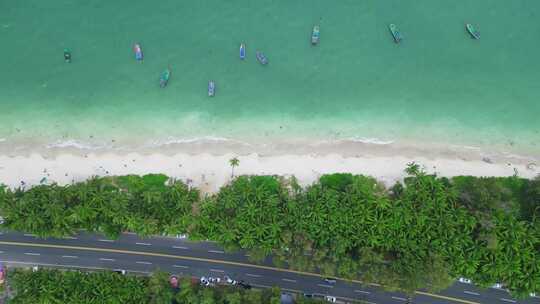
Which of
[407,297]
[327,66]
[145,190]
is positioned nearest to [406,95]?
[327,66]

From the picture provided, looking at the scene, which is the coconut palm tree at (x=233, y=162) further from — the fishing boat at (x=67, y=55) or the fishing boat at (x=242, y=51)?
the fishing boat at (x=67, y=55)

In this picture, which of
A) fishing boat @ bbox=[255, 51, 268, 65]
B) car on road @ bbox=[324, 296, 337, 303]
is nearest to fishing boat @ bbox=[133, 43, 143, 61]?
A: fishing boat @ bbox=[255, 51, 268, 65]

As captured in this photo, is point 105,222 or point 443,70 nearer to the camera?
point 105,222

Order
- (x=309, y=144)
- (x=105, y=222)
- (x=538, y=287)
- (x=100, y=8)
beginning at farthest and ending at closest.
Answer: (x=100, y=8), (x=309, y=144), (x=105, y=222), (x=538, y=287)

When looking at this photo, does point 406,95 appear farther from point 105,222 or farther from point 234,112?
point 105,222

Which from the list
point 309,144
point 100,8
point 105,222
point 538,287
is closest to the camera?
point 538,287

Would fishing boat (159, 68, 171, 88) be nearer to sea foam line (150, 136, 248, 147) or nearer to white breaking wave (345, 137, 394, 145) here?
sea foam line (150, 136, 248, 147)

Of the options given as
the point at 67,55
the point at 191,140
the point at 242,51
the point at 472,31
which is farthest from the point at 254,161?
the point at 472,31
